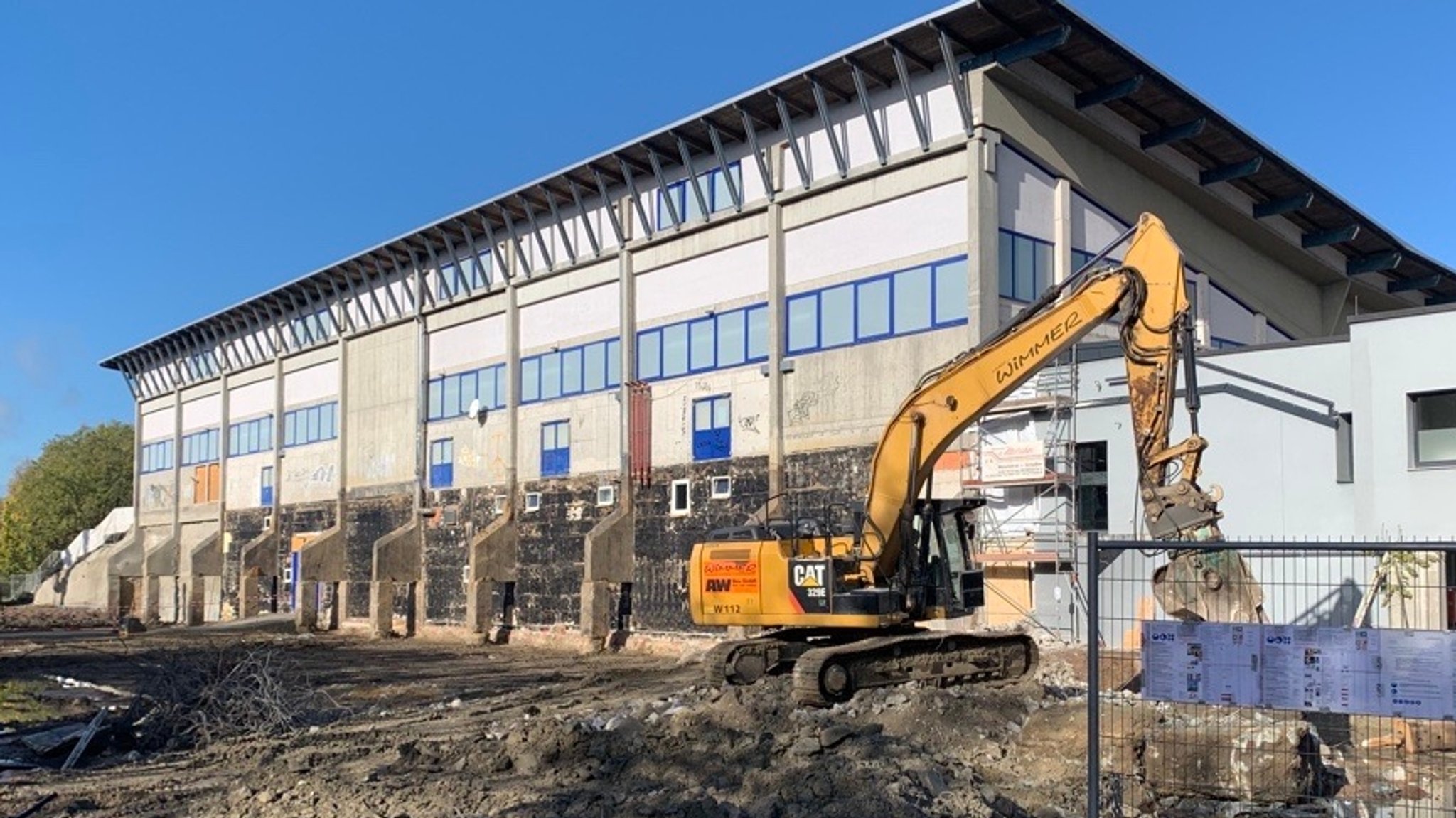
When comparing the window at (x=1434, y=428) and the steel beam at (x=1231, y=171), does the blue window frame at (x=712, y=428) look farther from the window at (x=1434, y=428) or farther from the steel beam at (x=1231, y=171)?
the window at (x=1434, y=428)

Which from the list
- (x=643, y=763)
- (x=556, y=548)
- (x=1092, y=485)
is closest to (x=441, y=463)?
(x=556, y=548)

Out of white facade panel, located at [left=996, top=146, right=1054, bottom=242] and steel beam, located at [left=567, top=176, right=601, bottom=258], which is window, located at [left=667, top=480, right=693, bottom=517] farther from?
white facade panel, located at [left=996, top=146, right=1054, bottom=242]

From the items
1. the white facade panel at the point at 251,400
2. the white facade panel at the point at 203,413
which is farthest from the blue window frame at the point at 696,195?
the white facade panel at the point at 203,413

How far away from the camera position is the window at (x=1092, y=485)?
23.1 meters

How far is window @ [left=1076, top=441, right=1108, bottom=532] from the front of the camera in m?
23.1

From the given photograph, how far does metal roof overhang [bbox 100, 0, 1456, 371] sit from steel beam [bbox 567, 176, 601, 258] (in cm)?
8

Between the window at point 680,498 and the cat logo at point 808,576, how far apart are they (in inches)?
516

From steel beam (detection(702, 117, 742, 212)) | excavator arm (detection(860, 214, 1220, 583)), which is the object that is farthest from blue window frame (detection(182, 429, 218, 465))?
excavator arm (detection(860, 214, 1220, 583))

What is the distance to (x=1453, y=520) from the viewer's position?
19.1m

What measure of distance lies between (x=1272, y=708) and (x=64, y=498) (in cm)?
8647

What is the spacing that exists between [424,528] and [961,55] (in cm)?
2303

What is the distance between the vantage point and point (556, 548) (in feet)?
112

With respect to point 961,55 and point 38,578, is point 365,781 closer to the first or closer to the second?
point 961,55

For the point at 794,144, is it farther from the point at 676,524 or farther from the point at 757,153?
the point at 676,524
